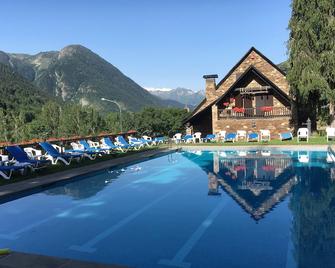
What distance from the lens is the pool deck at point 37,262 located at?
4.89 meters

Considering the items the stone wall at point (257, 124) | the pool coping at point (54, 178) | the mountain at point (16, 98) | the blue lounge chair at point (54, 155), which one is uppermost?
the mountain at point (16, 98)

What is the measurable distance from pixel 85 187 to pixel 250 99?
2030cm

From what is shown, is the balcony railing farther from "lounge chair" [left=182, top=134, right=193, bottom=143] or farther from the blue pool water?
the blue pool water

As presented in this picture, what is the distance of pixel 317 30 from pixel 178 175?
52.6 feet

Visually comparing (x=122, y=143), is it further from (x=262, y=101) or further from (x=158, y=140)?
(x=262, y=101)

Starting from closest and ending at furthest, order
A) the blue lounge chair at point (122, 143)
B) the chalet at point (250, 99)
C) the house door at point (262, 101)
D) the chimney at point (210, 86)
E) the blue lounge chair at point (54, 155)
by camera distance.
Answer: the blue lounge chair at point (54, 155) → the blue lounge chair at point (122, 143) → the chalet at point (250, 99) → the house door at point (262, 101) → the chimney at point (210, 86)

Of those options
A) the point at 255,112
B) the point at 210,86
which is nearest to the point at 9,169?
the point at 255,112

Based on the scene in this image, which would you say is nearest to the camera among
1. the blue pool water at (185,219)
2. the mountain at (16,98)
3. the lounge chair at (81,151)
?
the blue pool water at (185,219)

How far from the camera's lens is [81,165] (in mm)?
15289

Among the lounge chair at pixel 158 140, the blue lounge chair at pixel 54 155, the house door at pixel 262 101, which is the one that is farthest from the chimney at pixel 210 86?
the blue lounge chair at pixel 54 155

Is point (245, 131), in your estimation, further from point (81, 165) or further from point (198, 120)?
point (81, 165)

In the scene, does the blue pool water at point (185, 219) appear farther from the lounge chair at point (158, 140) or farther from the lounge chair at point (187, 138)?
the lounge chair at point (187, 138)

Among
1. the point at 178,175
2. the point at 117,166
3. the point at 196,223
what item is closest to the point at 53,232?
the point at 196,223

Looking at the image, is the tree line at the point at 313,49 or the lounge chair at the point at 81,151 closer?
the lounge chair at the point at 81,151
